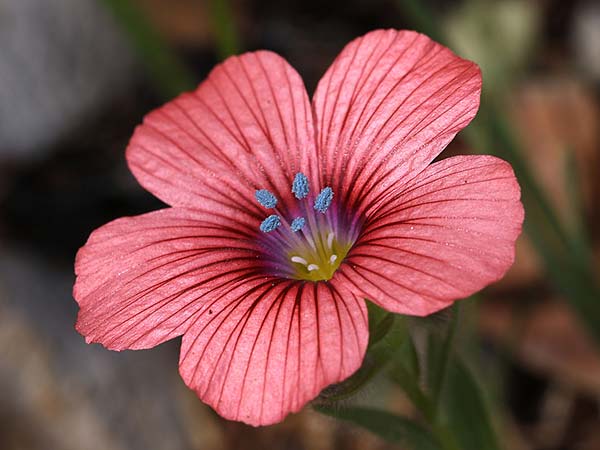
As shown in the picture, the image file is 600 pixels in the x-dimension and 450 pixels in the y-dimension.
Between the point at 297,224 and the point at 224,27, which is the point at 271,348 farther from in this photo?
the point at 224,27

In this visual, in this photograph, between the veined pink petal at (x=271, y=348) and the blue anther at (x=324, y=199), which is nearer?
the veined pink petal at (x=271, y=348)

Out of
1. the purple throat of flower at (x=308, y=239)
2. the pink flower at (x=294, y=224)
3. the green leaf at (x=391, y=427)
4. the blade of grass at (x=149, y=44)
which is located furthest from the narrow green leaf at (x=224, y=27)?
the green leaf at (x=391, y=427)

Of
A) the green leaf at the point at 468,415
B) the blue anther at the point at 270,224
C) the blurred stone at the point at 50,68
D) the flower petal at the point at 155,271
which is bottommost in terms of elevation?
the green leaf at the point at 468,415

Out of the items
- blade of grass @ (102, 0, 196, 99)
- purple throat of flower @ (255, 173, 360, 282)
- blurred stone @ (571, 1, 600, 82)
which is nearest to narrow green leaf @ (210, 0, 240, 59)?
blade of grass @ (102, 0, 196, 99)

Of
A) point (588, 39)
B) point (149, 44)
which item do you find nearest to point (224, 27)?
point (149, 44)

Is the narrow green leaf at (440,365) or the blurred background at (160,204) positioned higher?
the narrow green leaf at (440,365)

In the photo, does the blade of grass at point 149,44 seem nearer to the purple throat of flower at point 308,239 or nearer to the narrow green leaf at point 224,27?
the narrow green leaf at point 224,27

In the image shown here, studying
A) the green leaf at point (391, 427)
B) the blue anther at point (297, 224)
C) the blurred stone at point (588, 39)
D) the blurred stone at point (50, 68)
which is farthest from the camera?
the blurred stone at point (588, 39)

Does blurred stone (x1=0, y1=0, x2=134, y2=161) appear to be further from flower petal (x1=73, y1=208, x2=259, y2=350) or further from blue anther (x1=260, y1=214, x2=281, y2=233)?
blue anther (x1=260, y1=214, x2=281, y2=233)
